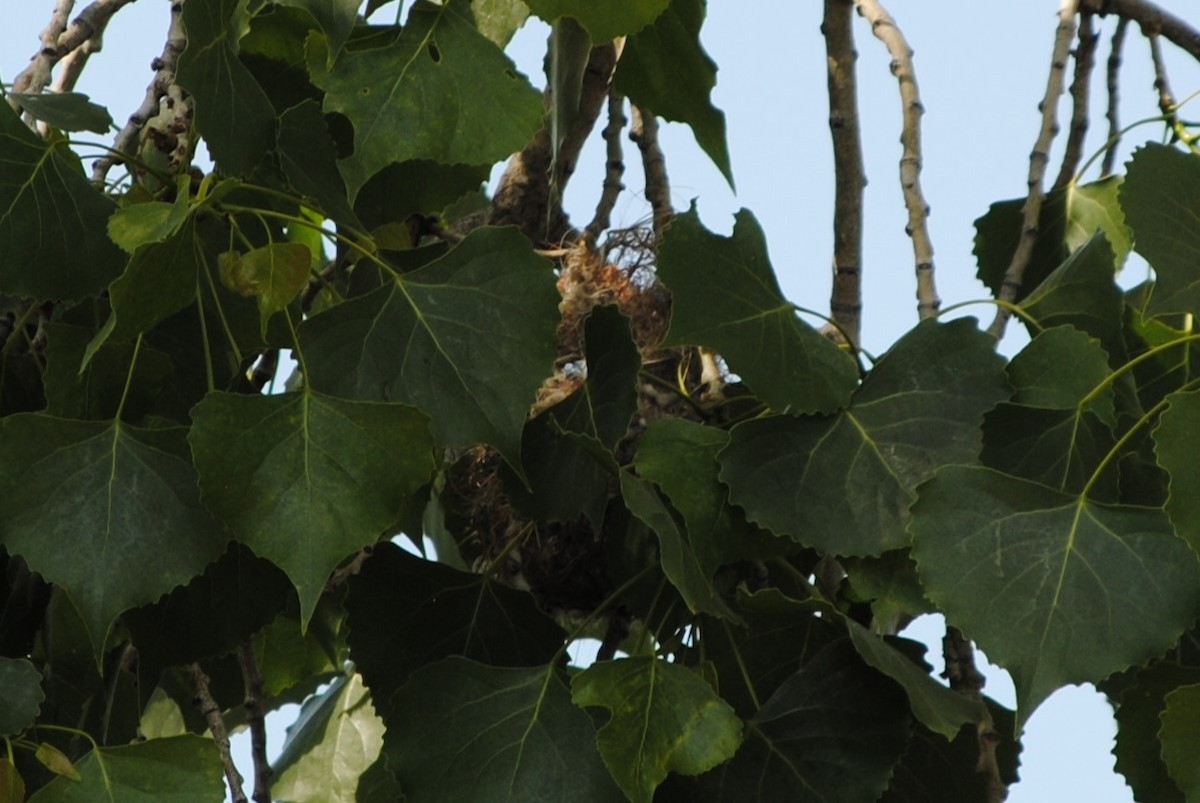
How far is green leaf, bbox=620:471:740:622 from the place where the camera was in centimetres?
77

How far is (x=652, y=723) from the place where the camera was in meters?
0.77

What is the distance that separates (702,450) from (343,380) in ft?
0.61

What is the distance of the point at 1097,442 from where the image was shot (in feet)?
2.73

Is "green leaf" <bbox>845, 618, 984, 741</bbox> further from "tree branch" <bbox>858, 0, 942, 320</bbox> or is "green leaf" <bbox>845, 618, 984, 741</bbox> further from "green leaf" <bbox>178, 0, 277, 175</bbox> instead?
"green leaf" <bbox>178, 0, 277, 175</bbox>

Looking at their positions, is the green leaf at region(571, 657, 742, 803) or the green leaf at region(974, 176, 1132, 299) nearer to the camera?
the green leaf at region(571, 657, 742, 803)

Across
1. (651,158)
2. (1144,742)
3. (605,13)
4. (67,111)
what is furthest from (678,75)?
(1144,742)

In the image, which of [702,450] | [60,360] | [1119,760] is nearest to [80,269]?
[60,360]

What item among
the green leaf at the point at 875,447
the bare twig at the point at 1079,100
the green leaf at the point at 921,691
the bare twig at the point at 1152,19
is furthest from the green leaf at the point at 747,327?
the bare twig at the point at 1152,19

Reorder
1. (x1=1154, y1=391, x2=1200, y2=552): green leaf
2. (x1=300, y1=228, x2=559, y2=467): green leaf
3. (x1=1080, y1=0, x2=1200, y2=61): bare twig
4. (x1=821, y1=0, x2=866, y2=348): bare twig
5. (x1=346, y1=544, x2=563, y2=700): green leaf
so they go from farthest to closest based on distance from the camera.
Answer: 1. (x1=1080, y1=0, x2=1200, y2=61): bare twig
2. (x1=821, y1=0, x2=866, y2=348): bare twig
3. (x1=346, y1=544, x2=563, y2=700): green leaf
4. (x1=300, y1=228, x2=559, y2=467): green leaf
5. (x1=1154, y1=391, x2=1200, y2=552): green leaf

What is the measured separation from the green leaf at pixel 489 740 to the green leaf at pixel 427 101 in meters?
0.26

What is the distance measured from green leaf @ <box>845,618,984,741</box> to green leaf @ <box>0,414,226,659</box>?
12.5 inches

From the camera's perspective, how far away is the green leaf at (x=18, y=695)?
0.78 m

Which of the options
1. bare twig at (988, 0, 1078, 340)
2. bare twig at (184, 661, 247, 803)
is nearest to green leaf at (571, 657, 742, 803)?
bare twig at (184, 661, 247, 803)

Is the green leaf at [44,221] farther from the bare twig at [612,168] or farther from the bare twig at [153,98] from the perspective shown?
the bare twig at [612,168]
